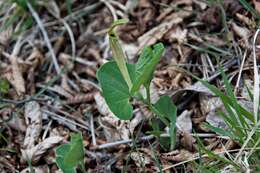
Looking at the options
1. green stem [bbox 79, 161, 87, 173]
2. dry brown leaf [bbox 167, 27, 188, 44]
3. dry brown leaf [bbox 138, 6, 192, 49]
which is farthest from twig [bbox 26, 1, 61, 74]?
green stem [bbox 79, 161, 87, 173]

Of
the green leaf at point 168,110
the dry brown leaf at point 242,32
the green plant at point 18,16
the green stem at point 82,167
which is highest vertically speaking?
the green plant at point 18,16

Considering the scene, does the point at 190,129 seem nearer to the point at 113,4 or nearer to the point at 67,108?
the point at 67,108

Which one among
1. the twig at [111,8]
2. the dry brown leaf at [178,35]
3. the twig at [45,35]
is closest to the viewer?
the dry brown leaf at [178,35]

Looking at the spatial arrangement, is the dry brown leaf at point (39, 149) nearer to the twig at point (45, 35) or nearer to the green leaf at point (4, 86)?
the green leaf at point (4, 86)

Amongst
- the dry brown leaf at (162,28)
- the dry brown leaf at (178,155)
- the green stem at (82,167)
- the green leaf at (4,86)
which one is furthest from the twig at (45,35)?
the dry brown leaf at (178,155)

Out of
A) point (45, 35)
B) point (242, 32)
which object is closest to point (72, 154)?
point (242, 32)

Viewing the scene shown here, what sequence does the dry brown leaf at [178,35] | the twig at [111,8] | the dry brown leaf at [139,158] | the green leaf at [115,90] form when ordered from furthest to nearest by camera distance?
the twig at [111,8] < the dry brown leaf at [178,35] < the dry brown leaf at [139,158] < the green leaf at [115,90]

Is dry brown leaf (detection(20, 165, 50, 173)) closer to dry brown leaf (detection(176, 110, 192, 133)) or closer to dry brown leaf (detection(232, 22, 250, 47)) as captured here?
dry brown leaf (detection(176, 110, 192, 133))

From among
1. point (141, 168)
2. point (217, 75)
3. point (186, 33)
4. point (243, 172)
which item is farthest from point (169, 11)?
point (243, 172)

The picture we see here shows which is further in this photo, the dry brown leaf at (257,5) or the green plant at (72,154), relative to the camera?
the dry brown leaf at (257,5)
